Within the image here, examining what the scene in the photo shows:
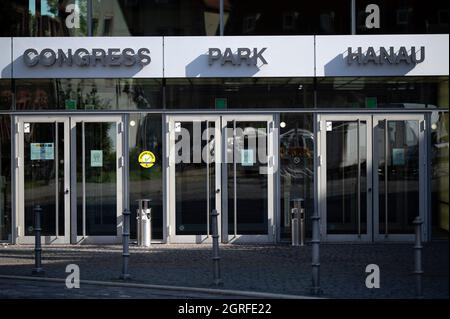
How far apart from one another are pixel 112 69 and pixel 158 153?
195 cm

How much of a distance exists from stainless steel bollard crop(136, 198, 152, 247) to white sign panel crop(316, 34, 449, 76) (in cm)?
441

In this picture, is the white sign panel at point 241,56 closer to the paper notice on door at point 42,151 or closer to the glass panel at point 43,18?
the glass panel at point 43,18

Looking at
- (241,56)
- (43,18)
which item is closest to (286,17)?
(241,56)

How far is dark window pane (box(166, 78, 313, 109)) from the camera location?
17.1 metres

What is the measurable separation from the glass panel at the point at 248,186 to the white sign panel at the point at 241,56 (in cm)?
110

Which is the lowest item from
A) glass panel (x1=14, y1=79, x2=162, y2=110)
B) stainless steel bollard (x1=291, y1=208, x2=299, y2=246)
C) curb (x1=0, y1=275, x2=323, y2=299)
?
curb (x1=0, y1=275, x2=323, y2=299)

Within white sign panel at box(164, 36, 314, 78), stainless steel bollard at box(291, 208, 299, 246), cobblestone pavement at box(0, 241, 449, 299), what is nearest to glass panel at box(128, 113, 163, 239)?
cobblestone pavement at box(0, 241, 449, 299)

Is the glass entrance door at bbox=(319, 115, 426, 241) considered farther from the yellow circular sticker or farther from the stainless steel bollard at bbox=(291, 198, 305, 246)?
the yellow circular sticker

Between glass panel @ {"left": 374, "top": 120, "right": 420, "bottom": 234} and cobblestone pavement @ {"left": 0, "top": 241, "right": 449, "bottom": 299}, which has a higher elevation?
glass panel @ {"left": 374, "top": 120, "right": 420, "bottom": 234}

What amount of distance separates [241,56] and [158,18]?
1.91 meters

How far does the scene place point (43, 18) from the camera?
17.4 meters

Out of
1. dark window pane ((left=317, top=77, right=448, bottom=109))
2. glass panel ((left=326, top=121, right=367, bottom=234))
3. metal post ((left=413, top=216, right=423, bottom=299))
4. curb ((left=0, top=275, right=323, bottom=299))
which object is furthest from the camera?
glass panel ((left=326, top=121, right=367, bottom=234))

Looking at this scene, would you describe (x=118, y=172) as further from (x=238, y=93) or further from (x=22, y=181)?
(x=238, y=93)
